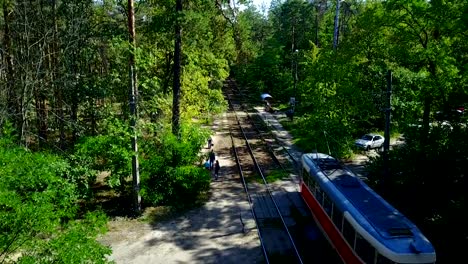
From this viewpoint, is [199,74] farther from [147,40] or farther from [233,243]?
[233,243]

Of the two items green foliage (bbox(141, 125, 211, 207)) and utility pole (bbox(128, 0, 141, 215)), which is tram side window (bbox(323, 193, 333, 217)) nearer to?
green foliage (bbox(141, 125, 211, 207))

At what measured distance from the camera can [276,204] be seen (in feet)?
65.6

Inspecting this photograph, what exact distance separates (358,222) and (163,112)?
57.4 feet

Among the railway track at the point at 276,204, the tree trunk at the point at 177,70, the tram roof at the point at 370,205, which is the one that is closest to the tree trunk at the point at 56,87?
the tree trunk at the point at 177,70

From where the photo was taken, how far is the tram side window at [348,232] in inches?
499

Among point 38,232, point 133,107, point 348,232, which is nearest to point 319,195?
point 348,232

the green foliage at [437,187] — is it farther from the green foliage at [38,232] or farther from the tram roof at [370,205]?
the green foliage at [38,232]

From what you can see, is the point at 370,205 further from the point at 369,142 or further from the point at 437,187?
the point at 369,142

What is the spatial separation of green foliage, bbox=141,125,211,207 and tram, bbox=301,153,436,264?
18.9 ft

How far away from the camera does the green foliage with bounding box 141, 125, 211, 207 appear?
63.4 feet

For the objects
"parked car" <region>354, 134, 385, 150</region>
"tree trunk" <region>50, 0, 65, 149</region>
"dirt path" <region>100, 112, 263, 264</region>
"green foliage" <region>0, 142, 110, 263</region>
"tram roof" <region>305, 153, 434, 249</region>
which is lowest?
"dirt path" <region>100, 112, 263, 264</region>

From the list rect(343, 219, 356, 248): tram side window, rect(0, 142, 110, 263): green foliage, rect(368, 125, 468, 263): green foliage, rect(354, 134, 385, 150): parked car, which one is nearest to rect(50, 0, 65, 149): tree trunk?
rect(0, 142, 110, 263): green foliage

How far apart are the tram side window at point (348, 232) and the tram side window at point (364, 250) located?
0.34 meters

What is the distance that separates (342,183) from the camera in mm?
15328
